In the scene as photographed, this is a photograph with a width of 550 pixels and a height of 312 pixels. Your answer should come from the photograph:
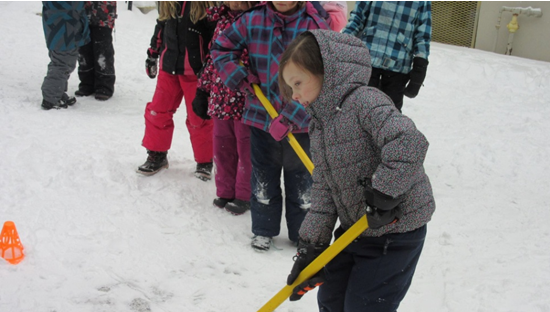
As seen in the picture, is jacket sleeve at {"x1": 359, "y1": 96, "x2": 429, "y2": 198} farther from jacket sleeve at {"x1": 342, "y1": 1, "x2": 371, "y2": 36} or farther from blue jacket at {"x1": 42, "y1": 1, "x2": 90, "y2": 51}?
blue jacket at {"x1": 42, "y1": 1, "x2": 90, "y2": 51}

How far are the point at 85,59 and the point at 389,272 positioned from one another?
553cm

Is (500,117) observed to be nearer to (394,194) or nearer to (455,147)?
(455,147)

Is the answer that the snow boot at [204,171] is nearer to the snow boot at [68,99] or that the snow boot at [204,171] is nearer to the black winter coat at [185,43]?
the black winter coat at [185,43]

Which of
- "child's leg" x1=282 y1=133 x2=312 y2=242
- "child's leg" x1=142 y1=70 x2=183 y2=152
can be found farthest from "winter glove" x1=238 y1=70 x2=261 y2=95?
"child's leg" x1=142 y1=70 x2=183 y2=152

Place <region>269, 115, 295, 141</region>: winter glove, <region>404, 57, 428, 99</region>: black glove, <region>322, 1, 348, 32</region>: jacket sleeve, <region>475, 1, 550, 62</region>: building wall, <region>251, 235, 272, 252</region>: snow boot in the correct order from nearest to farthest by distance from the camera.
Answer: <region>269, 115, 295, 141</region>: winter glove, <region>322, 1, 348, 32</region>: jacket sleeve, <region>251, 235, 272, 252</region>: snow boot, <region>404, 57, 428, 99</region>: black glove, <region>475, 1, 550, 62</region>: building wall

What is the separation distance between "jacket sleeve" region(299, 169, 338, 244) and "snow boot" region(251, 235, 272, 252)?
1.34 metres

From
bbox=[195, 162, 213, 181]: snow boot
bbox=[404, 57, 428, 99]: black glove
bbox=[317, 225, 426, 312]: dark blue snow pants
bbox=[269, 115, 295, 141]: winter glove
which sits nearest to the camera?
bbox=[317, 225, 426, 312]: dark blue snow pants

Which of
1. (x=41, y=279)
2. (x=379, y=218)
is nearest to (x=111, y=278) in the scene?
(x=41, y=279)

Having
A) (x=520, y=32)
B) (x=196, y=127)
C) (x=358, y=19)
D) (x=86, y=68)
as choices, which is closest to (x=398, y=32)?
(x=358, y=19)

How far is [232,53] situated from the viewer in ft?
11.8

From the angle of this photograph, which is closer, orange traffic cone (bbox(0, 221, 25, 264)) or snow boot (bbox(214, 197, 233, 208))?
orange traffic cone (bbox(0, 221, 25, 264))

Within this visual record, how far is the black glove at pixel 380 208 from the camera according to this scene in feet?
6.47

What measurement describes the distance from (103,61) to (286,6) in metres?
3.91

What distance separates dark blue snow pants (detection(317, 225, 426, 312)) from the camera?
2203mm
